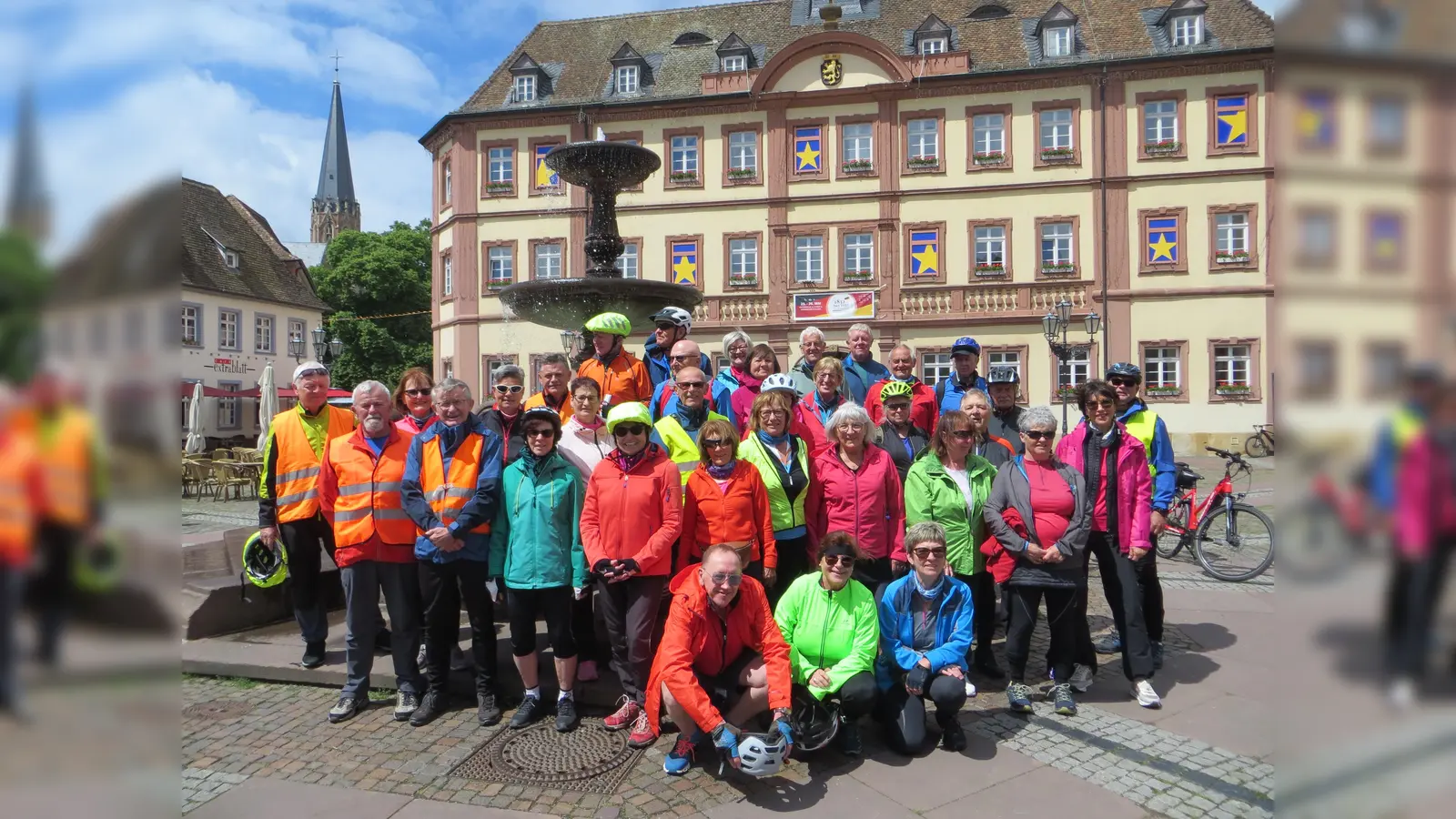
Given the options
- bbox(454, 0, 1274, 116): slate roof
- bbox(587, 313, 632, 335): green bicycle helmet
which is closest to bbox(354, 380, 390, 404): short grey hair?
bbox(587, 313, 632, 335): green bicycle helmet

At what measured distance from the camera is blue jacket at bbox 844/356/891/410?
671 cm

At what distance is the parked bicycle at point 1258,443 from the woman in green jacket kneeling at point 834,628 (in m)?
20.7

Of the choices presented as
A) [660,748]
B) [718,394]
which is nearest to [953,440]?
[718,394]

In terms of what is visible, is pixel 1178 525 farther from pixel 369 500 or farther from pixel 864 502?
pixel 369 500

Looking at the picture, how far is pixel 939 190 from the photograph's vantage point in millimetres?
26344

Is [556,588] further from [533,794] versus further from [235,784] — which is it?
[235,784]

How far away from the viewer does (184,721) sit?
16.0ft

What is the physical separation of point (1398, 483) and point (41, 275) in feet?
3.51

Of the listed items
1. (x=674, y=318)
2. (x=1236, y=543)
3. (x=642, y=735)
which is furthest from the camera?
(x=1236, y=543)

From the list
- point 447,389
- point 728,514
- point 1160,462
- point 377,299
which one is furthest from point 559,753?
point 377,299

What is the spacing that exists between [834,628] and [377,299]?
1635 inches

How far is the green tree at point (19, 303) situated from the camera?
649 millimetres

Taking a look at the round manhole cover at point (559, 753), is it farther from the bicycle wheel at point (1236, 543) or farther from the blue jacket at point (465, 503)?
the bicycle wheel at point (1236, 543)

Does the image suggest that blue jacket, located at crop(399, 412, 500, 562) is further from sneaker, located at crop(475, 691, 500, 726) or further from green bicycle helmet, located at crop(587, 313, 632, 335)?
green bicycle helmet, located at crop(587, 313, 632, 335)
